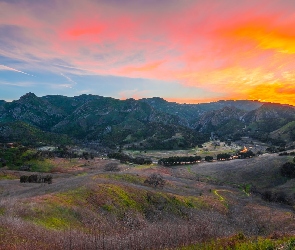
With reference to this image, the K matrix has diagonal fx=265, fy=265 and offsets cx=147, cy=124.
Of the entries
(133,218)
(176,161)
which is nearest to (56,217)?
(133,218)

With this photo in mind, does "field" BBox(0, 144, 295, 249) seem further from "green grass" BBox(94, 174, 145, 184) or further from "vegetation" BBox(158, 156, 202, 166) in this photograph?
"vegetation" BBox(158, 156, 202, 166)

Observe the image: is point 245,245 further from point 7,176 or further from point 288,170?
point 288,170

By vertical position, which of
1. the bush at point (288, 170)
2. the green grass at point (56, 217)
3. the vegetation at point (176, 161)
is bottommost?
the vegetation at point (176, 161)

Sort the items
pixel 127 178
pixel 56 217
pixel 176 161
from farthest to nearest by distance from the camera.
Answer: pixel 176 161
pixel 127 178
pixel 56 217

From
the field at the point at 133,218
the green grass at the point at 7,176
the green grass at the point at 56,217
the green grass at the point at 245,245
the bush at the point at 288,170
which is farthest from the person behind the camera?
the bush at the point at 288,170

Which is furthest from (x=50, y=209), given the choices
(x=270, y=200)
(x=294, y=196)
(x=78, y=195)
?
(x=294, y=196)

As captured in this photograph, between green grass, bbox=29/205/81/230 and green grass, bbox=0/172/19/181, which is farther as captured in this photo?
green grass, bbox=0/172/19/181

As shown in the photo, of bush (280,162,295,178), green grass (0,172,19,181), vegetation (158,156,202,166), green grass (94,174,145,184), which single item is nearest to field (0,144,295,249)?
green grass (0,172,19,181)

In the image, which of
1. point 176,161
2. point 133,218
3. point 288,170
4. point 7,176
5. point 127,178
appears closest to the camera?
point 133,218

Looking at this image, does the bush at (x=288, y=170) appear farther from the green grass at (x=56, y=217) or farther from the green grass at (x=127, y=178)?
the green grass at (x=56, y=217)

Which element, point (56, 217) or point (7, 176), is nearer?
point (56, 217)

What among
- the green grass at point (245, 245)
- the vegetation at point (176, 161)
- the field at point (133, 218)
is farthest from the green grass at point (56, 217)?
the vegetation at point (176, 161)

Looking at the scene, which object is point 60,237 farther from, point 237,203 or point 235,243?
point 237,203

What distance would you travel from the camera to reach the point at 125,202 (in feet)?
146
